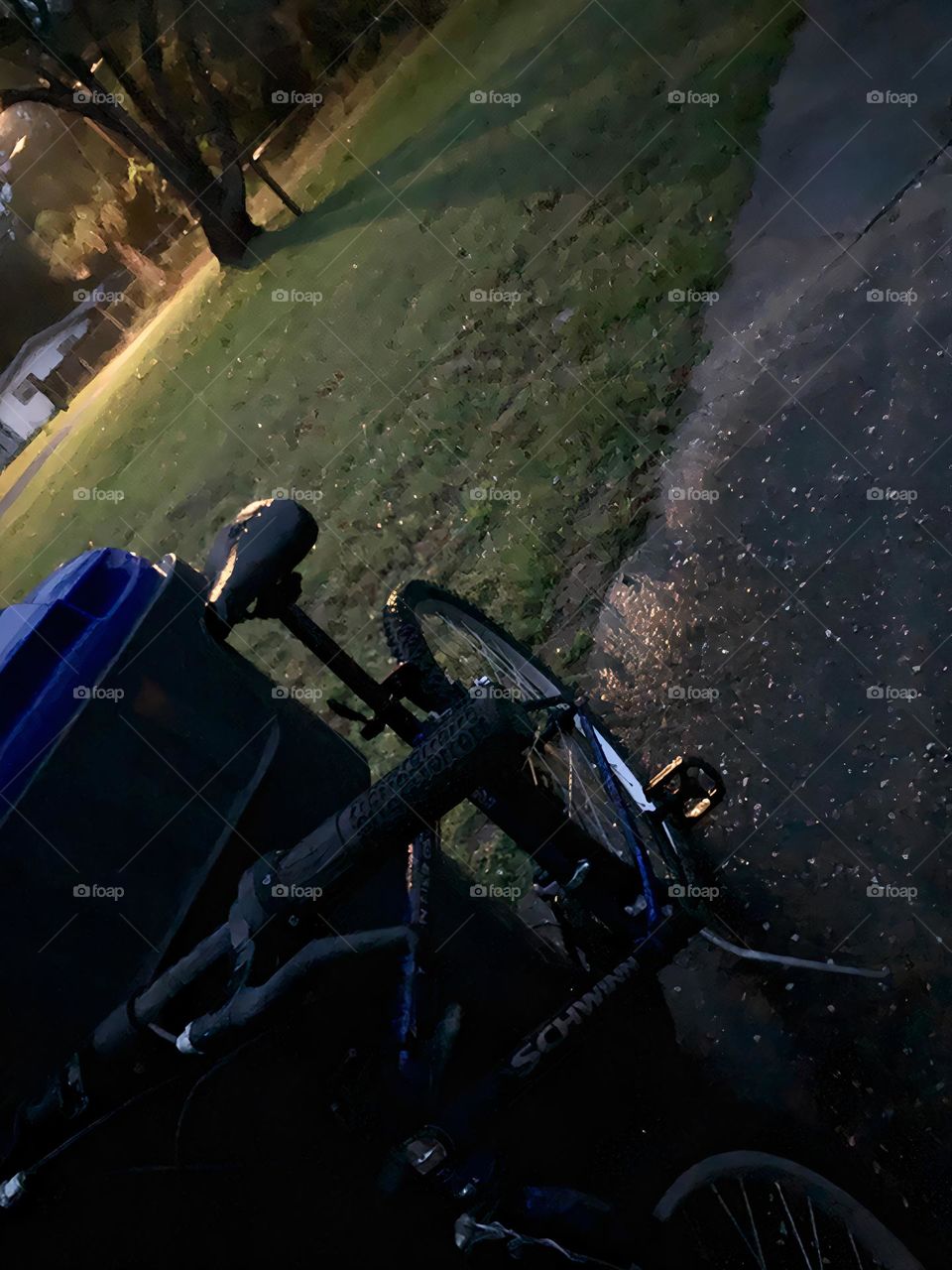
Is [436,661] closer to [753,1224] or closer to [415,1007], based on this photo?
[415,1007]

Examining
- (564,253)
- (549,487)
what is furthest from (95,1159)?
(564,253)

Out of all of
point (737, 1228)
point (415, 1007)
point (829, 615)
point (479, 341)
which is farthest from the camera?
point (479, 341)

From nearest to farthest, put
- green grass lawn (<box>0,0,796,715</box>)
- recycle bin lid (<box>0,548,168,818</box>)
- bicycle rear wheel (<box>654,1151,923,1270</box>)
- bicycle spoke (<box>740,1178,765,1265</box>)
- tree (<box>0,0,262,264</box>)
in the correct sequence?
recycle bin lid (<box>0,548,168,818</box>), bicycle rear wheel (<box>654,1151,923,1270</box>), bicycle spoke (<box>740,1178,765,1265</box>), green grass lawn (<box>0,0,796,715</box>), tree (<box>0,0,262,264</box>)

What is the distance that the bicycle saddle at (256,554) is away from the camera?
2594 mm

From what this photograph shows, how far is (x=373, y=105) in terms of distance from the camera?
56.5 ft

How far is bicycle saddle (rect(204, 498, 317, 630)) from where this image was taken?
8.51 ft

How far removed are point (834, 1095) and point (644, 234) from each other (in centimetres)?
715

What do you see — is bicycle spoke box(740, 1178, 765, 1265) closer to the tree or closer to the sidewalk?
the sidewalk

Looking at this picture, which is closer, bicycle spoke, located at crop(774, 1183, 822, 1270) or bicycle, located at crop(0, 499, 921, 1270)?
bicycle, located at crop(0, 499, 921, 1270)

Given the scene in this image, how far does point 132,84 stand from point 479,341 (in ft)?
37.8

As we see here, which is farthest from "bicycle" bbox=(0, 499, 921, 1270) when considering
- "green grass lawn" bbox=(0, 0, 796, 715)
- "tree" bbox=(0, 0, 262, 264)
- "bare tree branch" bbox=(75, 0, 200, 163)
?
"bare tree branch" bbox=(75, 0, 200, 163)

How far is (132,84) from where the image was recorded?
52.0 feet

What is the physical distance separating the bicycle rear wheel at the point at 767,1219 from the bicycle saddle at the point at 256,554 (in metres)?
2.72

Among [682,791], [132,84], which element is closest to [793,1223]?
[682,791]
